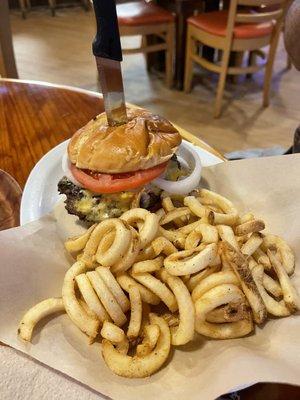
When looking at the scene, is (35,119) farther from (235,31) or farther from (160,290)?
(235,31)

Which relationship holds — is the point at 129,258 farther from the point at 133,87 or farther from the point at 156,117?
the point at 133,87

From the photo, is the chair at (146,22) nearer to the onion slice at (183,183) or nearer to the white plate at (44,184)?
the white plate at (44,184)

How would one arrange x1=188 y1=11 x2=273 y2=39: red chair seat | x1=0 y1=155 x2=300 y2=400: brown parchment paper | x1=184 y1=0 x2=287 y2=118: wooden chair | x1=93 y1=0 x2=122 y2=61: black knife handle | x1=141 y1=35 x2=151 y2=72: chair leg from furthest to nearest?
x1=141 y1=35 x2=151 y2=72: chair leg < x1=188 y1=11 x2=273 y2=39: red chair seat < x1=184 y1=0 x2=287 y2=118: wooden chair < x1=93 y1=0 x2=122 y2=61: black knife handle < x1=0 y1=155 x2=300 y2=400: brown parchment paper

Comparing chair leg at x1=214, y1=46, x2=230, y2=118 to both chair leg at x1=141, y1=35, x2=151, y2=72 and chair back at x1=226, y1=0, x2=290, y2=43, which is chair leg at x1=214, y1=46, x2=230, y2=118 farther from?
chair leg at x1=141, y1=35, x2=151, y2=72

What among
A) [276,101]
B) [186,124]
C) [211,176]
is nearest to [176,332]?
[211,176]

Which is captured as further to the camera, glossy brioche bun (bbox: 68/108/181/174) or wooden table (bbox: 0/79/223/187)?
wooden table (bbox: 0/79/223/187)

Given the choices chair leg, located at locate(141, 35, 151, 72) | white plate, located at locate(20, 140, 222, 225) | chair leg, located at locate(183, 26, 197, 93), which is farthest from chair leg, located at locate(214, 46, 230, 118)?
white plate, located at locate(20, 140, 222, 225)
